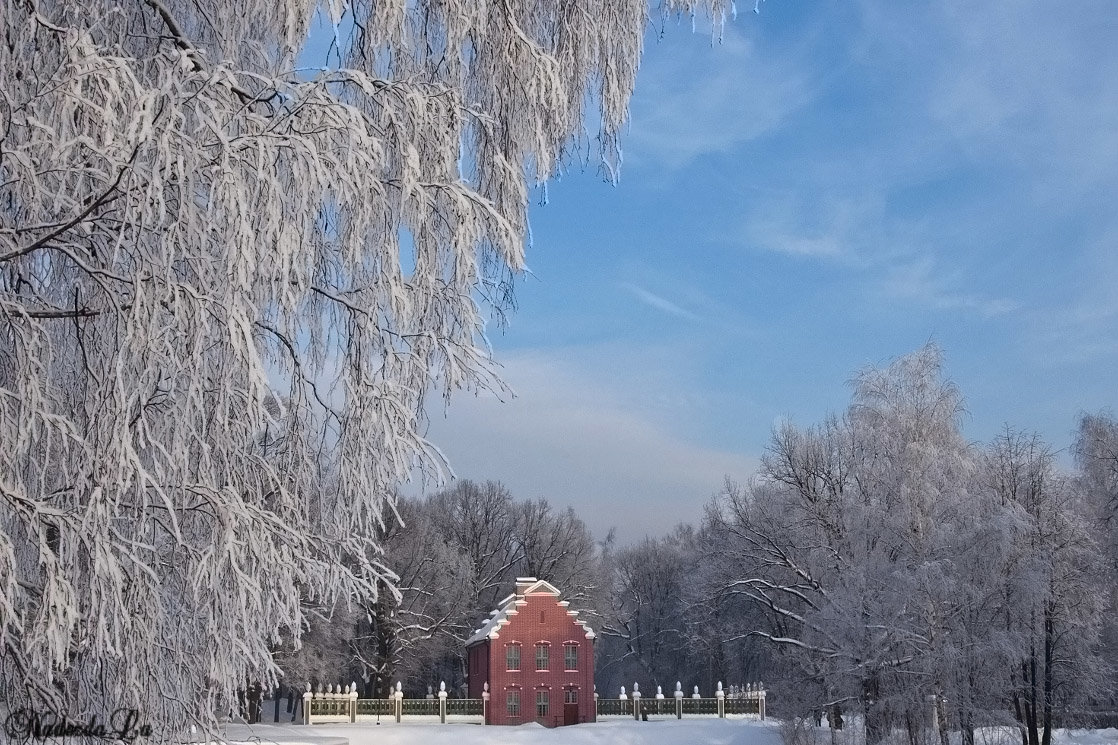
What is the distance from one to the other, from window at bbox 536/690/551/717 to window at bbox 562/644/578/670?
3.47ft

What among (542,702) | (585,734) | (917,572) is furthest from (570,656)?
(917,572)

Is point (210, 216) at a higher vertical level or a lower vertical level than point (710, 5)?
lower

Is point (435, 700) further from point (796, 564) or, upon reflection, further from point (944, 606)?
point (944, 606)

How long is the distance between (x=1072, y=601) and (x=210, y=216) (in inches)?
824

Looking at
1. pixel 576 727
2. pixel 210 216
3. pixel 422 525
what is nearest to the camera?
pixel 210 216

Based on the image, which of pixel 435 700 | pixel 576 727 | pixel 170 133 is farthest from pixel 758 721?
pixel 170 133

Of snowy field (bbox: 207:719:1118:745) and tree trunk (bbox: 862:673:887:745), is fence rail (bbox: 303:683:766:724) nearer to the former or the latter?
snowy field (bbox: 207:719:1118:745)

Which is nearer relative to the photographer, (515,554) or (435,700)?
(435,700)

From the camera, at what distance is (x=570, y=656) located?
33.3m

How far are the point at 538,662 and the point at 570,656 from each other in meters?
1.07

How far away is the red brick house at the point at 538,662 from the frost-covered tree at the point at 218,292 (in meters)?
29.6

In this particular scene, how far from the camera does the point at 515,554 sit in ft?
163

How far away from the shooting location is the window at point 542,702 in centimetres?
3275

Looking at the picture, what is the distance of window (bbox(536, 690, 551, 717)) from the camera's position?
3275 centimetres
